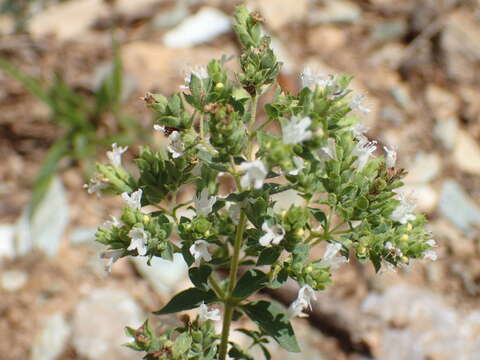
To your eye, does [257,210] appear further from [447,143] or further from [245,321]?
[447,143]

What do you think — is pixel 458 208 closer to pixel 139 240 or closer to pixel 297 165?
pixel 297 165

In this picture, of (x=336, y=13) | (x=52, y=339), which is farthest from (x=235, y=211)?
(x=336, y=13)

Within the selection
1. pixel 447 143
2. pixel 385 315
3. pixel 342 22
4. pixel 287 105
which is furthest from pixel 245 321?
pixel 342 22

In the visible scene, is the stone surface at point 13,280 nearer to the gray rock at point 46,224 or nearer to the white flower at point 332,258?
the gray rock at point 46,224

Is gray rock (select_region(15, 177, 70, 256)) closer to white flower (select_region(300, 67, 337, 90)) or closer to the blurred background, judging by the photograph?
the blurred background

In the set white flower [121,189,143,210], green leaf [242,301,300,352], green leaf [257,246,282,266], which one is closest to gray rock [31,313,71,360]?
green leaf [242,301,300,352]

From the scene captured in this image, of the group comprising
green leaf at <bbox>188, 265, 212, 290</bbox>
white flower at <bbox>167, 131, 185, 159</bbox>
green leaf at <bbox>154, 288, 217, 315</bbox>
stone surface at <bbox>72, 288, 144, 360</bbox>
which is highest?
stone surface at <bbox>72, 288, 144, 360</bbox>
